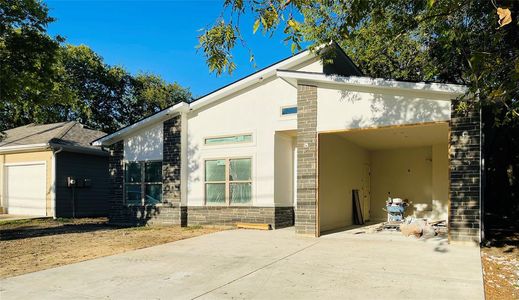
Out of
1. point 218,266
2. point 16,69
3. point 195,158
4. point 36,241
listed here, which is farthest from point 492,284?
point 16,69

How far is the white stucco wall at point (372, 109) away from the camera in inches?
380

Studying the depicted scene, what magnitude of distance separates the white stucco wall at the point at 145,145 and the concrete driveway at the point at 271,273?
210 inches

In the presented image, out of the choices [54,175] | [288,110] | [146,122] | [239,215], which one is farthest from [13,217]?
[288,110]

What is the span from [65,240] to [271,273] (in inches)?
270

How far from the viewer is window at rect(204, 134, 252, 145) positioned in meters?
13.2

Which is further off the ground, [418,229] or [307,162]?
[307,162]

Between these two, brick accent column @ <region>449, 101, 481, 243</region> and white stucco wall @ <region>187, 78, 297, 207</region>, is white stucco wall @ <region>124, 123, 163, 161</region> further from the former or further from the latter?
brick accent column @ <region>449, 101, 481, 243</region>

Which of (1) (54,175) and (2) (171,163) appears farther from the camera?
(1) (54,175)

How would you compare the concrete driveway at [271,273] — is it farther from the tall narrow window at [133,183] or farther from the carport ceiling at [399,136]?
the tall narrow window at [133,183]

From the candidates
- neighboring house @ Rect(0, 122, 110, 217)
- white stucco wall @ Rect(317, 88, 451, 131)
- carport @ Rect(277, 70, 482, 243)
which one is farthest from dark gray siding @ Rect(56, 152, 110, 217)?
white stucco wall @ Rect(317, 88, 451, 131)

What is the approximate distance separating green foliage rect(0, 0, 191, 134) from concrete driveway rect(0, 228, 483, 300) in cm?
749

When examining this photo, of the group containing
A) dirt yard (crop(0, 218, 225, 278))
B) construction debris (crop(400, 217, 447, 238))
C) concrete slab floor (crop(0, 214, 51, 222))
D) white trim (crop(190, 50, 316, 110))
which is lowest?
concrete slab floor (crop(0, 214, 51, 222))

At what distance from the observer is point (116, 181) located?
49.6 ft

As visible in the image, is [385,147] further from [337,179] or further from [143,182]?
[143,182]
